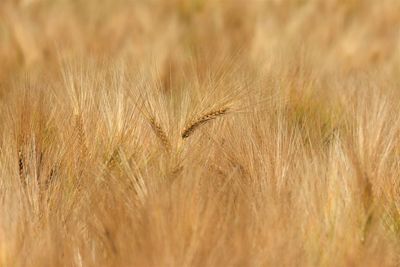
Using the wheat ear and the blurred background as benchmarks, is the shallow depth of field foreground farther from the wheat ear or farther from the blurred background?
the blurred background

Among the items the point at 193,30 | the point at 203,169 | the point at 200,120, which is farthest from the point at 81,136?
the point at 193,30

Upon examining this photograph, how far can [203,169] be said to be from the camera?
1.68m

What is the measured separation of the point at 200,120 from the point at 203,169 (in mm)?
333

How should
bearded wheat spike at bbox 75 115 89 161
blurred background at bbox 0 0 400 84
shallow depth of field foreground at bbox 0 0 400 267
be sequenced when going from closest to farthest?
shallow depth of field foreground at bbox 0 0 400 267 < bearded wheat spike at bbox 75 115 89 161 < blurred background at bbox 0 0 400 84

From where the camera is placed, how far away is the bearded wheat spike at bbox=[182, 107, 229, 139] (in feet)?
6.44

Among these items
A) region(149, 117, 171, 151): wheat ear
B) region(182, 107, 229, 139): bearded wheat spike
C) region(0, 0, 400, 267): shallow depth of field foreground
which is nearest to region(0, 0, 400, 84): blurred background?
region(0, 0, 400, 267): shallow depth of field foreground

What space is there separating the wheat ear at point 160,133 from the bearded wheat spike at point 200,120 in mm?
49

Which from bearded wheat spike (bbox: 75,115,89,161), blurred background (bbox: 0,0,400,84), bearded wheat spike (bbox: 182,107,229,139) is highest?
bearded wheat spike (bbox: 75,115,89,161)

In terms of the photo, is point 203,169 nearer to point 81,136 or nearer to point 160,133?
point 160,133

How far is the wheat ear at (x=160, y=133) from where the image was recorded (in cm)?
190

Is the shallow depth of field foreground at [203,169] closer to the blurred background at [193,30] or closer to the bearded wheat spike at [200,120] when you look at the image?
the bearded wheat spike at [200,120]

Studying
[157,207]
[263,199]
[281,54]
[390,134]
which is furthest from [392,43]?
[157,207]

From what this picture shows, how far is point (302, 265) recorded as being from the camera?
55.6 inches

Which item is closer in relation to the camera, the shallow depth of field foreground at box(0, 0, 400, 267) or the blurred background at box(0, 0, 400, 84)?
the shallow depth of field foreground at box(0, 0, 400, 267)
